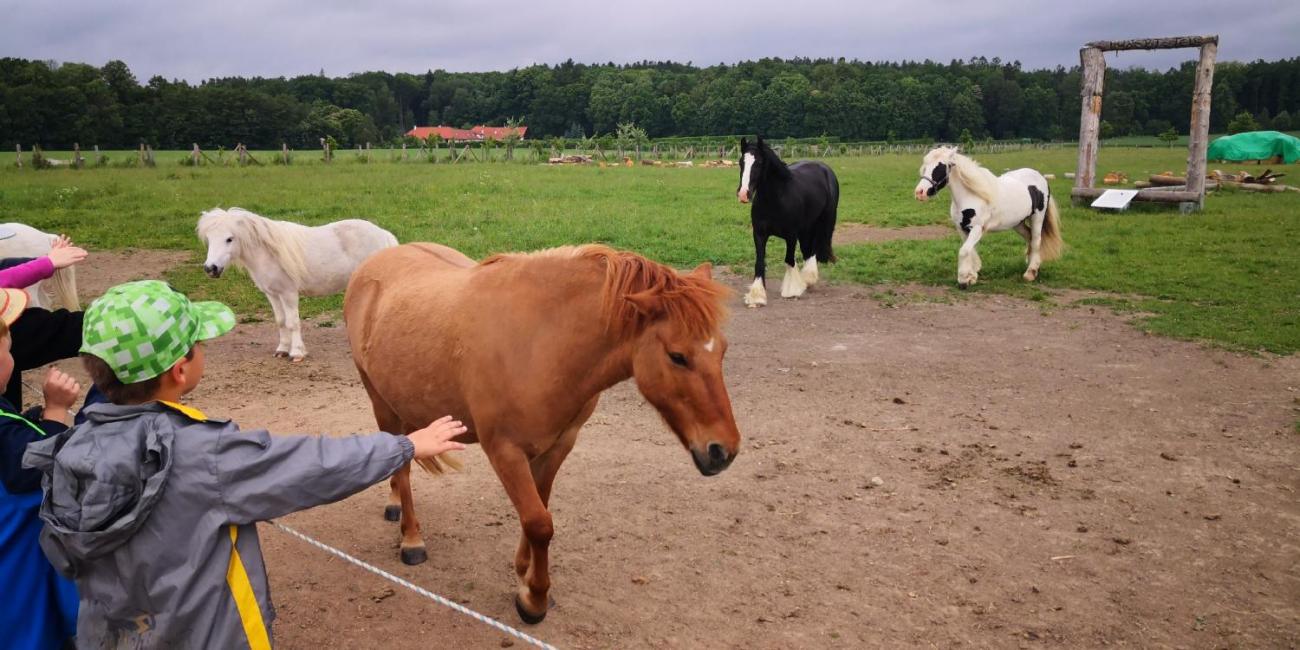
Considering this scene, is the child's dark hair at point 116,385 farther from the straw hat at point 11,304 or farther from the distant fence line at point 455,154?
the distant fence line at point 455,154

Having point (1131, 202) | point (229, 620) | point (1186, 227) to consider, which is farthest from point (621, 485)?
point (1131, 202)

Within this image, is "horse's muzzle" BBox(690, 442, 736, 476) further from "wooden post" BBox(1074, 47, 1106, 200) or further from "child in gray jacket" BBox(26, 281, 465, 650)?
"wooden post" BBox(1074, 47, 1106, 200)

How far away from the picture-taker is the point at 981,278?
1156 cm

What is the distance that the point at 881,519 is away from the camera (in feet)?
14.9

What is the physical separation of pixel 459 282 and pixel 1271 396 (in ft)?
22.2

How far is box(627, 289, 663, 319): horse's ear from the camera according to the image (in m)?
2.98

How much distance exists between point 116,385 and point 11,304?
1.21m

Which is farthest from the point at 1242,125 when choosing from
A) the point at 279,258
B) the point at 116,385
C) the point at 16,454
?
the point at 16,454

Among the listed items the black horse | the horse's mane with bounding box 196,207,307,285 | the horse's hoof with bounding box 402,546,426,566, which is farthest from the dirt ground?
the black horse

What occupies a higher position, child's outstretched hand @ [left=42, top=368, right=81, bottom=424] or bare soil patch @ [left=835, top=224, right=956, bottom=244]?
child's outstretched hand @ [left=42, top=368, right=81, bottom=424]

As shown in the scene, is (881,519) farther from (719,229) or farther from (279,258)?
(719,229)

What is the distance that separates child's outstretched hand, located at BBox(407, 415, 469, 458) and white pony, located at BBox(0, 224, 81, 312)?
556 centimetres

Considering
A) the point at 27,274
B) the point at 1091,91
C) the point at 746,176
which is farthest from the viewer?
the point at 1091,91

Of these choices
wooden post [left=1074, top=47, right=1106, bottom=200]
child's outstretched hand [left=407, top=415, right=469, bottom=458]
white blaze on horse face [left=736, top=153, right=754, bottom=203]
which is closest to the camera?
child's outstretched hand [left=407, top=415, right=469, bottom=458]
